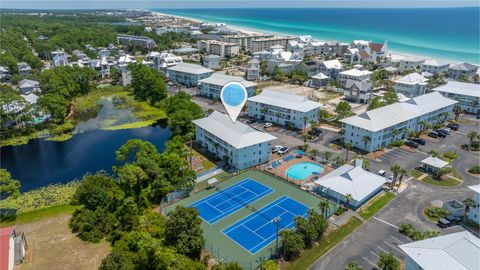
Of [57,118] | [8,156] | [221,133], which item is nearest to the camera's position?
[221,133]

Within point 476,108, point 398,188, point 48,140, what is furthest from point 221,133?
point 476,108

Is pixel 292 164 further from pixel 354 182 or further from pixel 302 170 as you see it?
pixel 354 182

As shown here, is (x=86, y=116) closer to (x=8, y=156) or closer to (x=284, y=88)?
(x=8, y=156)

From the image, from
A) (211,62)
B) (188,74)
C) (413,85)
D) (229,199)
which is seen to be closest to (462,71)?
(413,85)

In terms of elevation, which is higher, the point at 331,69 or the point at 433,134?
the point at 331,69

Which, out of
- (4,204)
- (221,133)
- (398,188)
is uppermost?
(221,133)

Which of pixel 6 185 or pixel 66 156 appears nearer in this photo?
pixel 6 185

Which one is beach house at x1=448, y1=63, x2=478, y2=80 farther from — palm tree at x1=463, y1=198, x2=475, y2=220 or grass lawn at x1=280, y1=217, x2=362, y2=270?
grass lawn at x1=280, y1=217, x2=362, y2=270
